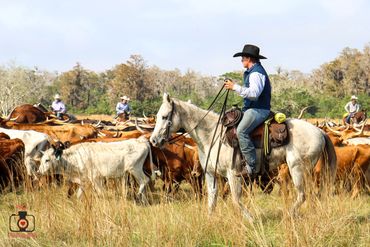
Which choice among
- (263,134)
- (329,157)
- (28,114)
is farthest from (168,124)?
(28,114)

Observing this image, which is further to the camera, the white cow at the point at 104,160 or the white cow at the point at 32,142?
the white cow at the point at 32,142

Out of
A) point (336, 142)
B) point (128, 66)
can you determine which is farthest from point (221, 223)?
point (128, 66)

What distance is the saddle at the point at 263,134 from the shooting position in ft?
23.0

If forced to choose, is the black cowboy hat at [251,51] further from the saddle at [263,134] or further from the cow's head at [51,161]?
the cow's head at [51,161]

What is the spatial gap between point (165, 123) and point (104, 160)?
2.56 m

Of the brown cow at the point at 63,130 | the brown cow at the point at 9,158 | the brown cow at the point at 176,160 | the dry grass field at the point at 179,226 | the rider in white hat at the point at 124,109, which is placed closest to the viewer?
the dry grass field at the point at 179,226

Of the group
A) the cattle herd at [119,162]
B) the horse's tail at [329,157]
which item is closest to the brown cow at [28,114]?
the cattle herd at [119,162]

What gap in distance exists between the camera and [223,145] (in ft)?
23.5

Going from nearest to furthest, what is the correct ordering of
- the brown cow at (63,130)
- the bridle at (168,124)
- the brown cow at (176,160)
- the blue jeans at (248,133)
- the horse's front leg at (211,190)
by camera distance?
the horse's front leg at (211,190)
the blue jeans at (248,133)
the bridle at (168,124)
the brown cow at (176,160)
the brown cow at (63,130)

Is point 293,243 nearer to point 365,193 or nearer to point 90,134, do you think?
point 365,193

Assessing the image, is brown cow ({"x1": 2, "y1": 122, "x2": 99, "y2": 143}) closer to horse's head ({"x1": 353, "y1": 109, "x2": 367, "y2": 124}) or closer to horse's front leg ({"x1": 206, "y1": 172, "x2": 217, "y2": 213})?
horse's front leg ({"x1": 206, "y1": 172, "x2": 217, "y2": 213})

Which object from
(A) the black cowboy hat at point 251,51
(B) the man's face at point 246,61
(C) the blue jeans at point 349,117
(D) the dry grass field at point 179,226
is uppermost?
(A) the black cowboy hat at point 251,51

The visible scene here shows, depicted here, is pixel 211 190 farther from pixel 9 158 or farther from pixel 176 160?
pixel 9 158

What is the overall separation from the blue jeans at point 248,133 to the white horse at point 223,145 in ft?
0.73
